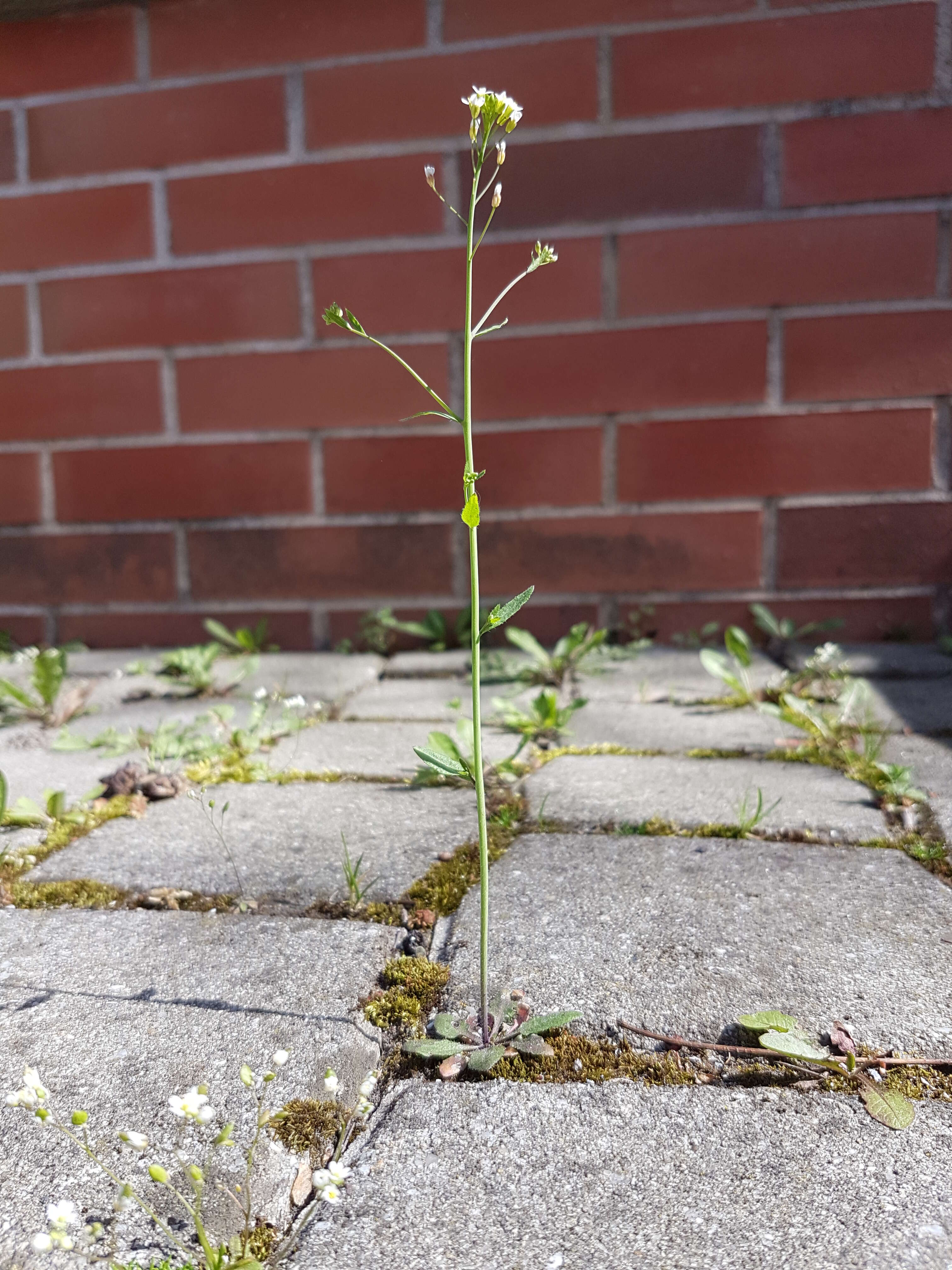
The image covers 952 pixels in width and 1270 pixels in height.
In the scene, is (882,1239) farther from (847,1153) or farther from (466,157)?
(466,157)

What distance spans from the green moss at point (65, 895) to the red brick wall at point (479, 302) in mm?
1382

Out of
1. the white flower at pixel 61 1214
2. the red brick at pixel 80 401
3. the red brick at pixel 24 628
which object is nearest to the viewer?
the white flower at pixel 61 1214

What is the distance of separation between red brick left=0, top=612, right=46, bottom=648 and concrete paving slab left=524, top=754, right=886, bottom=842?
5.57 feet

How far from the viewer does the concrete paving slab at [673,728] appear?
1.55 metres

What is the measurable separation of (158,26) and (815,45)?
5.29ft

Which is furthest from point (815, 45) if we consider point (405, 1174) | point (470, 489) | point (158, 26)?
point (405, 1174)

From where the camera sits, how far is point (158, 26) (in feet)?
7.55

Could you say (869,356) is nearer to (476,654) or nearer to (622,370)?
(622,370)

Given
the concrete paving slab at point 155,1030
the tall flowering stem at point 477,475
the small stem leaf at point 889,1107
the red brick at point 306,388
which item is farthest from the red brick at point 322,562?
the small stem leaf at point 889,1107

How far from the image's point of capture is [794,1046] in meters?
0.74

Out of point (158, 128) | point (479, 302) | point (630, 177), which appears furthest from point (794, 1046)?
point (158, 128)

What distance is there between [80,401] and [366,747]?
147 centimetres

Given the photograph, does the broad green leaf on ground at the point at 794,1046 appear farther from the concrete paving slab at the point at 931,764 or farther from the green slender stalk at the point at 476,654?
the concrete paving slab at the point at 931,764

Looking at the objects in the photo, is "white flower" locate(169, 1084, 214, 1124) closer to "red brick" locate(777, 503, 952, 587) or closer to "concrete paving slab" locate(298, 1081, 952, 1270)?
"concrete paving slab" locate(298, 1081, 952, 1270)
